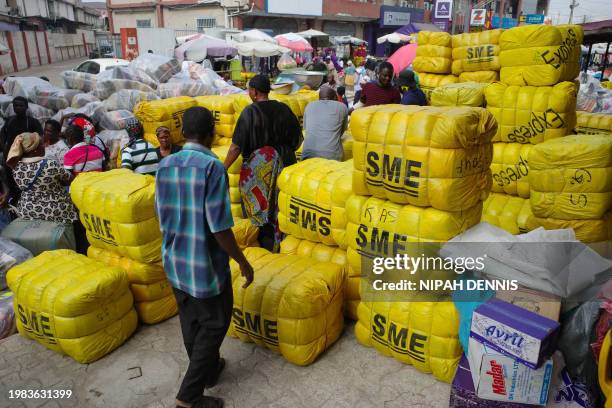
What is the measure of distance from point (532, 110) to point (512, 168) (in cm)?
60

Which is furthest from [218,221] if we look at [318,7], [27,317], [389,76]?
[318,7]

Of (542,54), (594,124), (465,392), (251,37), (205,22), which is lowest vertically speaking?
(465,392)

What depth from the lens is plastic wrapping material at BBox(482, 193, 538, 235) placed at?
434cm

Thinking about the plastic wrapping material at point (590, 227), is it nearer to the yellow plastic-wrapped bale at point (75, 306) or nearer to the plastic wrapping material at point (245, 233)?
the plastic wrapping material at point (245, 233)

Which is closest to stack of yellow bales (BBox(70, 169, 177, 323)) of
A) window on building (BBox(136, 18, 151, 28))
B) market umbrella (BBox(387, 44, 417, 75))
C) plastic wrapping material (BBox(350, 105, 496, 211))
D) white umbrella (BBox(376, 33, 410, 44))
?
plastic wrapping material (BBox(350, 105, 496, 211))

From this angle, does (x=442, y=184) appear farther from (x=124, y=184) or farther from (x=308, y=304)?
(x=124, y=184)

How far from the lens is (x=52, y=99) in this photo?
7.98 meters

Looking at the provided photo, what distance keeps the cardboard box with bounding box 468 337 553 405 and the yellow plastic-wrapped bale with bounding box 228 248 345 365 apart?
3.30 feet

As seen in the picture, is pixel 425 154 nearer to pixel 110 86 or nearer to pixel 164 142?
pixel 164 142

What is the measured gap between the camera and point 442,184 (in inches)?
100

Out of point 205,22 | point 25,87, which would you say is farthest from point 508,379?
point 205,22

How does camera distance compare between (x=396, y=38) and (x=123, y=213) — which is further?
(x=396, y=38)

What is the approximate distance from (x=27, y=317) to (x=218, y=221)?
1830 millimetres

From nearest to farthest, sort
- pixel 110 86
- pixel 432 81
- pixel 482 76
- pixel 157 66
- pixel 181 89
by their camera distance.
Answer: pixel 482 76 < pixel 432 81 < pixel 110 86 < pixel 181 89 < pixel 157 66
